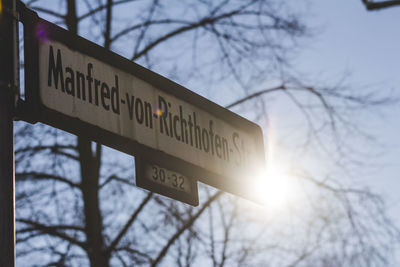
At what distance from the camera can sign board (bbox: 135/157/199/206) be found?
3094 mm

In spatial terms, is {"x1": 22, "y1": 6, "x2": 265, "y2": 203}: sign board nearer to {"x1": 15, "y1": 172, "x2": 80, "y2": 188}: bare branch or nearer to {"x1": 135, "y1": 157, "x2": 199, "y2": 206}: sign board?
{"x1": 135, "y1": 157, "x2": 199, "y2": 206}: sign board

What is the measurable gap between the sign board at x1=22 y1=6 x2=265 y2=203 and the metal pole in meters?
0.06

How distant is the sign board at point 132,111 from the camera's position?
2631mm

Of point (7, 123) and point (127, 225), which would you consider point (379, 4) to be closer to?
point (7, 123)

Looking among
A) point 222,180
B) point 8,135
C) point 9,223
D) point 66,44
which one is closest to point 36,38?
point 66,44

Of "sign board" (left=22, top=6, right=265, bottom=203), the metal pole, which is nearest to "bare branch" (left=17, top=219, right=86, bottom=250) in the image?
"sign board" (left=22, top=6, right=265, bottom=203)

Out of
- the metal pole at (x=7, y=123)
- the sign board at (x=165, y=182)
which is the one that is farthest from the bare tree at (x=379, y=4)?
the metal pole at (x=7, y=123)

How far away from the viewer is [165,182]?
3.20 meters

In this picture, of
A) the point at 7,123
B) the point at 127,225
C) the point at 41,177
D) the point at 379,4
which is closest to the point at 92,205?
the point at 127,225

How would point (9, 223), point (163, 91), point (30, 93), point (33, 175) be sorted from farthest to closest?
point (33, 175) → point (163, 91) → point (30, 93) → point (9, 223)

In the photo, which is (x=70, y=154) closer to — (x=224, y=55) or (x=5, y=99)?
(x=224, y=55)

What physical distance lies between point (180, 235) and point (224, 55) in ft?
7.87

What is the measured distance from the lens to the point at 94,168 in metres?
8.98

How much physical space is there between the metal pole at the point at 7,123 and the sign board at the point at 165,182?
73cm
